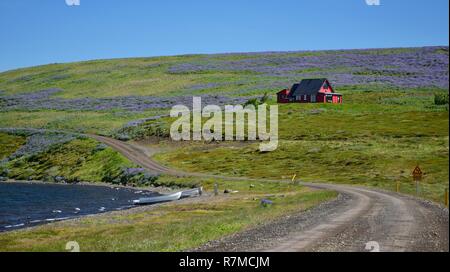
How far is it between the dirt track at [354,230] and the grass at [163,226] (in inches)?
79.8

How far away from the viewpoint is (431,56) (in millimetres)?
177000

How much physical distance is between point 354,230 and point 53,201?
4455 cm

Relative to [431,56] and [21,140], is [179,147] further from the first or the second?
[431,56]

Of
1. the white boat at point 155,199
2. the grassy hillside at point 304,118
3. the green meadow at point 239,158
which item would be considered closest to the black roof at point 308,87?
the grassy hillside at point 304,118

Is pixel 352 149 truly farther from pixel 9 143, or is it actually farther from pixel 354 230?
pixel 9 143

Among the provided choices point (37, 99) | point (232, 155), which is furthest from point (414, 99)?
point (37, 99)

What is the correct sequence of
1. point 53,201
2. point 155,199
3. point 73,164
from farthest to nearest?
1. point 73,164
2. point 53,201
3. point 155,199

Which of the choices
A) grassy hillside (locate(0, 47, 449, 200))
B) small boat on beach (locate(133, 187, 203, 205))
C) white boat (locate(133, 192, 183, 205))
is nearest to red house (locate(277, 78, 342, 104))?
grassy hillside (locate(0, 47, 449, 200))

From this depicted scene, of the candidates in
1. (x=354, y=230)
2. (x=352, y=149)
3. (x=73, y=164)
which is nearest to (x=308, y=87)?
(x=352, y=149)

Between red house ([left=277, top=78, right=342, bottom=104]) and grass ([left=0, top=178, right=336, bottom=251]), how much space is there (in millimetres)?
81534

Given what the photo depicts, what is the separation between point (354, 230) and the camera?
77.6ft

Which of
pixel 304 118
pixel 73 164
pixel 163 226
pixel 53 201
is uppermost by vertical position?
pixel 304 118

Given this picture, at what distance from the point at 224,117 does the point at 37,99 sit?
89245 millimetres

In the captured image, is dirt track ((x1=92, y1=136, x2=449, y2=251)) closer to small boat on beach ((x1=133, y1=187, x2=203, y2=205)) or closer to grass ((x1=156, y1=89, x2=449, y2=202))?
grass ((x1=156, y1=89, x2=449, y2=202))
